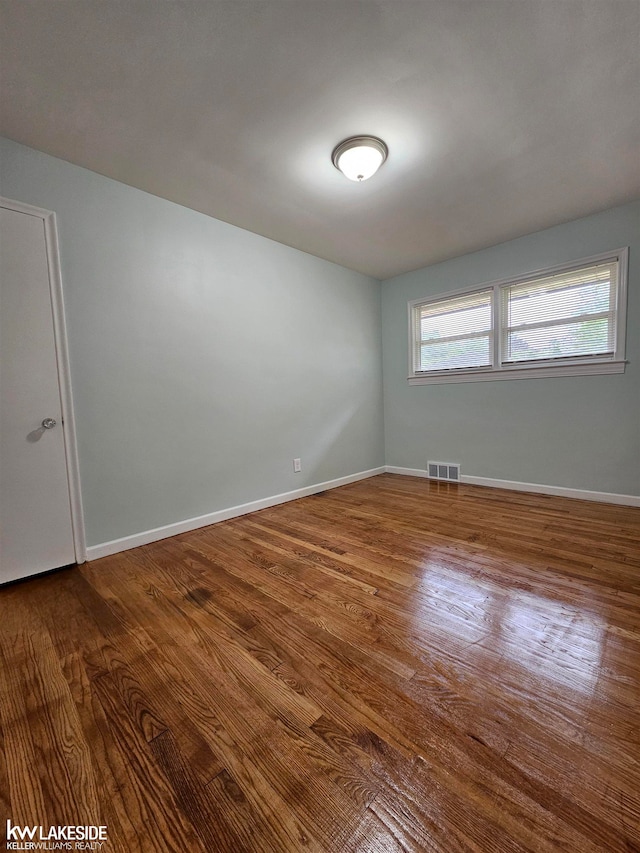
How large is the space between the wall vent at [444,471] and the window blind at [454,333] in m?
Result: 1.19

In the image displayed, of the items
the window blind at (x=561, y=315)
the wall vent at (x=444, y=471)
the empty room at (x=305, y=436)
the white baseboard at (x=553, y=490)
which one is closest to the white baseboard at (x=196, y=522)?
the empty room at (x=305, y=436)

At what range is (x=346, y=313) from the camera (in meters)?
4.20

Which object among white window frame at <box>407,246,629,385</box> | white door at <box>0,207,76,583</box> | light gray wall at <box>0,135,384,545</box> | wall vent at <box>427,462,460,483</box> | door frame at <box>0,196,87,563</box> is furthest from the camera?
wall vent at <box>427,462,460,483</box>

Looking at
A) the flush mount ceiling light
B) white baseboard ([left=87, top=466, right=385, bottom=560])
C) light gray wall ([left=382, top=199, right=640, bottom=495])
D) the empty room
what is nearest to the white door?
the empty room

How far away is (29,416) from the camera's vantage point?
210 cm

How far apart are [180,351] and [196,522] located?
1434 millimetres

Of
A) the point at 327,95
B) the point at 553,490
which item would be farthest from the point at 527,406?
the point at 327,95

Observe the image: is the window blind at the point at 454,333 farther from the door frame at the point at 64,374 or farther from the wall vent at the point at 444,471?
the door frame at the point at 64,374

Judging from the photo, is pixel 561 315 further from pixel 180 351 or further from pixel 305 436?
pixel 180 351

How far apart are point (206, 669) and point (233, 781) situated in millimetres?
463

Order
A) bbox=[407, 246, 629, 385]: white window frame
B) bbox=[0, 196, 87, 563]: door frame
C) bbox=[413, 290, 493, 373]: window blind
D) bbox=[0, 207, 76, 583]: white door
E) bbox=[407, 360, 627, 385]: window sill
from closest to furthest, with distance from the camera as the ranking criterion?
1. bbox=[0, 207, 76, 583]: white door
2. bbox=[0, 196, 87, 563]: door frame
3. bbox=[407, 246, 629, 385]: white window frame
4. bbox=[407, 360, 627, 385]: window sill
5. bbox=[413, 290, 493, 373]: window blind

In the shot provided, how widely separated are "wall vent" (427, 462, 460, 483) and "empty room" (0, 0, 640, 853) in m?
0.09

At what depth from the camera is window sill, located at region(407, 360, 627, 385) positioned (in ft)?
10.2

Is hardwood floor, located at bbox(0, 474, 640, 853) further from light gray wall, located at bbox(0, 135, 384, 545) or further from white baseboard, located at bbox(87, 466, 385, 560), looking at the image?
light gray wall, located at bbox(0, 135, 384, 545)
